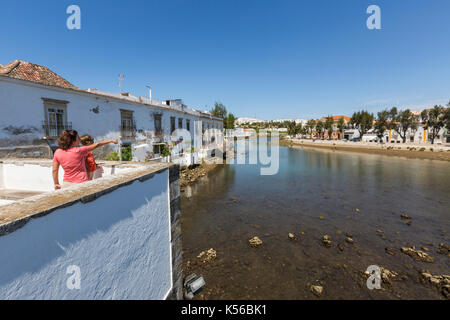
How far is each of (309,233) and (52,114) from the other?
45.8 ft

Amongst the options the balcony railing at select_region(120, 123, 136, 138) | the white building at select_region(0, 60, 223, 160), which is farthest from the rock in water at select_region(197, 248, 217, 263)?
the balcony railing at select_region(120, 123, 136, 138)

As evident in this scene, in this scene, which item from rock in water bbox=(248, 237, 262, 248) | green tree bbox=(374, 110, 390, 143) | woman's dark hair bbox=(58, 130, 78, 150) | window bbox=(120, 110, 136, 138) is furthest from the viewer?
green tree bbox=(374, 110, 390, 143)

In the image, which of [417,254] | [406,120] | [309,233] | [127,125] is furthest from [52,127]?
[406,120]

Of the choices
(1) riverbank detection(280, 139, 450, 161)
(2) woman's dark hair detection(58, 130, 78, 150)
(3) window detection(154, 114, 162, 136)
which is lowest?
(1) riverbank detection(280, 139, 450, 161)

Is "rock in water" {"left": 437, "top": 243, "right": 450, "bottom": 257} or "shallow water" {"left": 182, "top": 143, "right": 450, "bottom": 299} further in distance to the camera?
"rock in water" {"left": 437, "top": 243, "right": 450, "bottom": 257}

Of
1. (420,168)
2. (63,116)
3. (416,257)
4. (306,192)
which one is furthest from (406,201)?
(63,116)

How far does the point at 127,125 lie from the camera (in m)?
15.1

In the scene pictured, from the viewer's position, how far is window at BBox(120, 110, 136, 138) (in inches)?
577

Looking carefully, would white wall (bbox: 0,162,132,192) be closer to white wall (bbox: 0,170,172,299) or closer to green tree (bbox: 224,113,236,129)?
white wall (bbox: 0,170,172,299)

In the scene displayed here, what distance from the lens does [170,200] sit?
3.99 meters

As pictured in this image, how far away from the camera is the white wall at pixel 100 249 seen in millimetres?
1719

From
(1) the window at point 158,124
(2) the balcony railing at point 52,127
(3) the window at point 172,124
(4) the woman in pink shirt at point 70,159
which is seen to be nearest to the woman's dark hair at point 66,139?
(4) the woman in pink shirt at point 70,159
